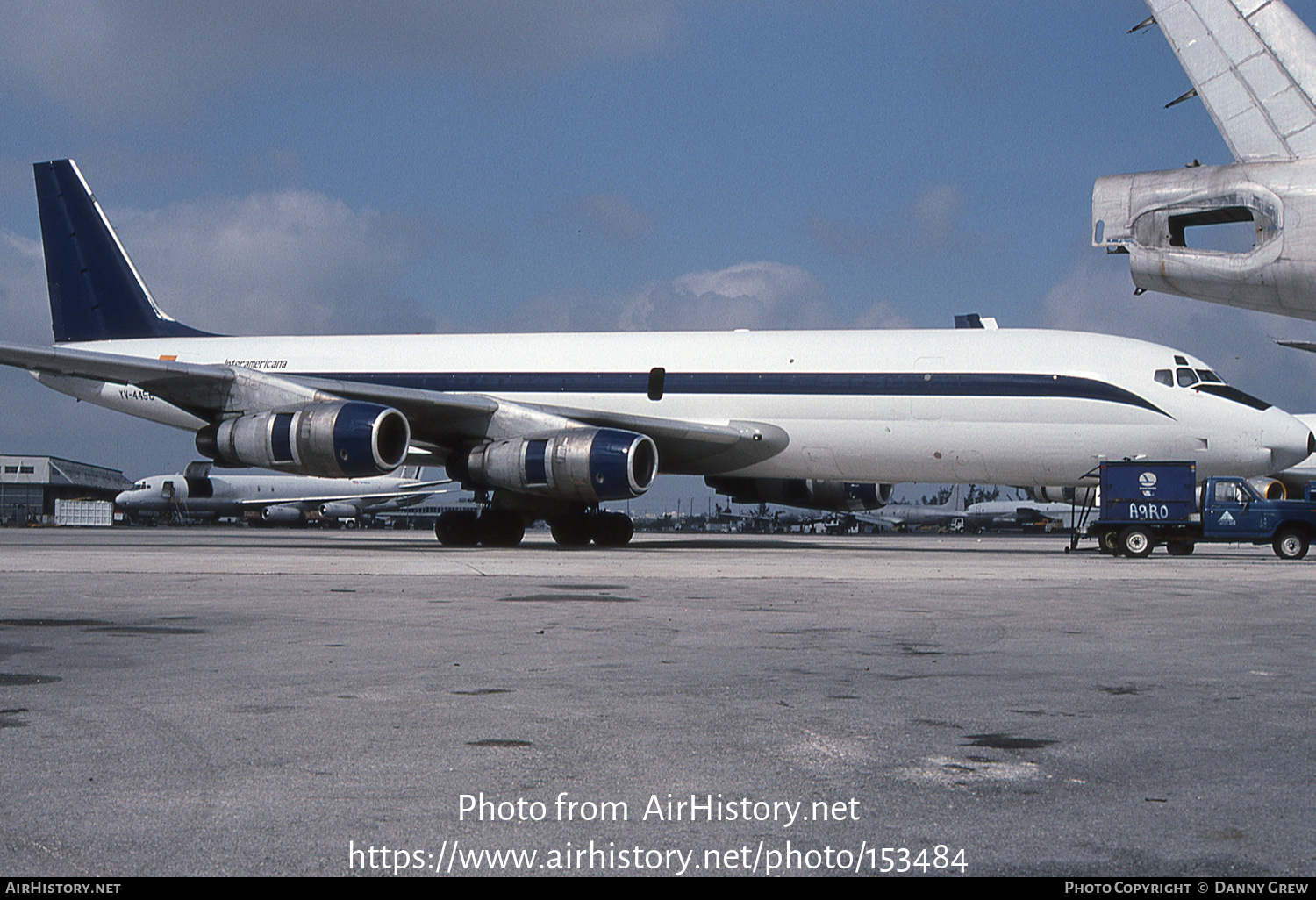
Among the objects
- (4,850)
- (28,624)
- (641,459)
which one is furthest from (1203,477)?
(4,850)

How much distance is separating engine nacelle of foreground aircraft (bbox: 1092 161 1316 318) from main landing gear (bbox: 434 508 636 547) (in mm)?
16744

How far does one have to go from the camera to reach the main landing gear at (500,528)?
22500mm

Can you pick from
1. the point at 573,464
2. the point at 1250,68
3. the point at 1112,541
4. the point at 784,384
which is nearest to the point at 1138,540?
the point at 1112,541

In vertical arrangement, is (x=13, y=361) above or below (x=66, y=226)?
below

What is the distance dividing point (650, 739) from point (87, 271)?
27598mm

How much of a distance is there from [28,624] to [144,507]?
227ft

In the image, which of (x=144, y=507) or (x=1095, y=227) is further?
(x=144, y=507)

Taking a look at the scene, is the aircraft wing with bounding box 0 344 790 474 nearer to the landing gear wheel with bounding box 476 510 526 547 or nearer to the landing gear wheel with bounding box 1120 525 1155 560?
the landing gear wheel with bounding box 476 510 526 547

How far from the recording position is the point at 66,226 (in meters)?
27.6

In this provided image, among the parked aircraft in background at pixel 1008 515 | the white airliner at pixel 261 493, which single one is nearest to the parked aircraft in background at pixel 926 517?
the parked aircraft in background at pixel 1008 515

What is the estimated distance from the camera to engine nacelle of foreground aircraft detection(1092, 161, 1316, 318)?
6.29 meters

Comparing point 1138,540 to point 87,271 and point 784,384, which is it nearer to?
point 784,384

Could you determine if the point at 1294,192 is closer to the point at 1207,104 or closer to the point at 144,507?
the point at 1207,104
